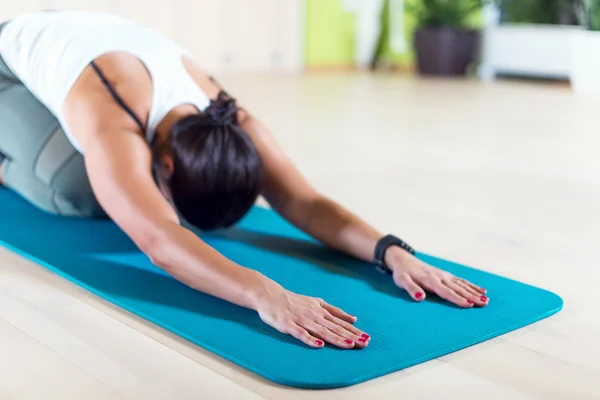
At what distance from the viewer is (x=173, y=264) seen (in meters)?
1.72

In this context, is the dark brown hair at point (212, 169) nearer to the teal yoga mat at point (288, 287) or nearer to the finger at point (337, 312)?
the teal yoga mat at point (288, 287)

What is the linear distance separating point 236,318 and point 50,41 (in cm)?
110

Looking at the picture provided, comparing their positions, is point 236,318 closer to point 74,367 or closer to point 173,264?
point 173,264

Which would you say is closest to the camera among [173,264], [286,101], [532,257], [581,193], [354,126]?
[173,264]

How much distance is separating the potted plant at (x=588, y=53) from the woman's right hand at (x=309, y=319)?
5.19 m

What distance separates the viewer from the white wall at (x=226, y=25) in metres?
6.53

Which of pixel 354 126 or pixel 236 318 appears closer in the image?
pixel 236 318

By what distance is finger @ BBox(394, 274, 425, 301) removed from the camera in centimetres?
177

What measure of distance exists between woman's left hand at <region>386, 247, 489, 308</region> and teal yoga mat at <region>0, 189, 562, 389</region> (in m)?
0.02

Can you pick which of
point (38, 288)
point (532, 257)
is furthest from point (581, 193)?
point (38, 288)

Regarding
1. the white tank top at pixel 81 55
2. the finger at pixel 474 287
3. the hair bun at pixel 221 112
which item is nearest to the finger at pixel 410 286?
the finger at pixel 474 287

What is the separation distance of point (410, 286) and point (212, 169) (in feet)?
1.71

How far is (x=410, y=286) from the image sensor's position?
180cm

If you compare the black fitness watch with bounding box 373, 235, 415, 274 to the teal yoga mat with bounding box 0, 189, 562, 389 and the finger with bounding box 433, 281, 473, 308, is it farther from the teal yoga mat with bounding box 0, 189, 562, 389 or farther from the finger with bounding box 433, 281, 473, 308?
the finger with bounding box 433, 281, 473, 308
